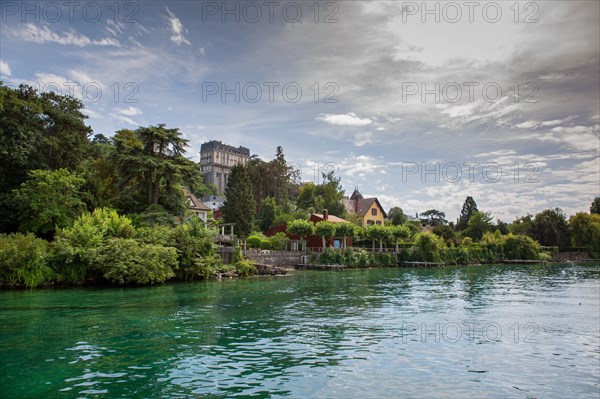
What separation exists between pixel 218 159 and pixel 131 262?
466 ft

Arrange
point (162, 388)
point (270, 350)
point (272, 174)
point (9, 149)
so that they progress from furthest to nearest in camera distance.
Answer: point (272, 174) → point (9, 149) → point (270, 350) → point (162, 388)

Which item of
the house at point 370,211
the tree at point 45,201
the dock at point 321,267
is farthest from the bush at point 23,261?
the house at point 370,211

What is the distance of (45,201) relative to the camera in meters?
32.6

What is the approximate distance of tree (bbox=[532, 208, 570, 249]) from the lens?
80.8 m

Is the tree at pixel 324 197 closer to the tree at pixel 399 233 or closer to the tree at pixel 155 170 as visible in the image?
the tree at pixel 399 233

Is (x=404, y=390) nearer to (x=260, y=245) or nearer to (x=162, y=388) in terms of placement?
(x=162, y=388)

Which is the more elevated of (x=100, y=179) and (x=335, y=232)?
(x=100, y=179)

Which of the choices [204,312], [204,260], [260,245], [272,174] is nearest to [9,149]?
[204,260]

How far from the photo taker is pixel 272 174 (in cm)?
8262

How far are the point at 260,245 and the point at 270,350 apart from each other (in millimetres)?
42687

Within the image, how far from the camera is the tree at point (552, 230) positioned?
8075cm

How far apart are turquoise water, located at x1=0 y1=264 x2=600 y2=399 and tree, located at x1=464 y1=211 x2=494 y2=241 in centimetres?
6433

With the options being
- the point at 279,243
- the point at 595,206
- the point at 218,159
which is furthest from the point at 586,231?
the point at 218,159

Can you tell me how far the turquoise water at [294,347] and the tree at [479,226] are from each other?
64.3 m
